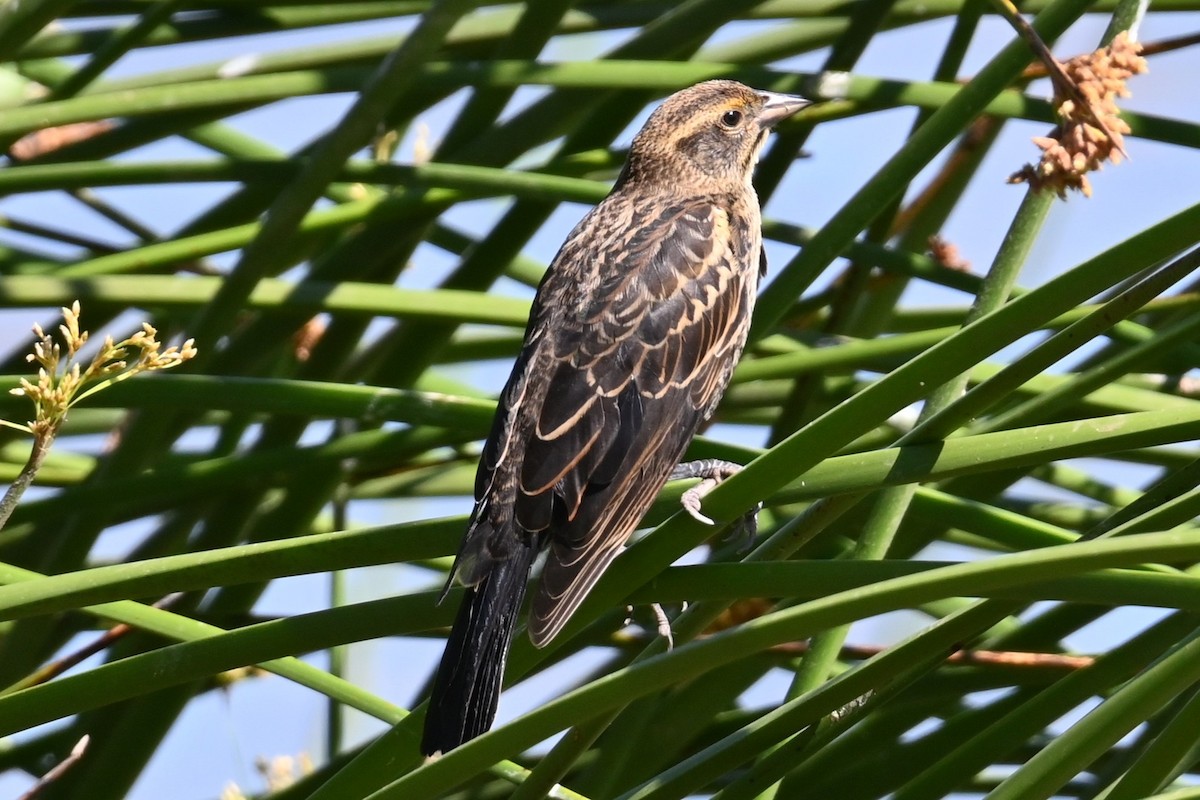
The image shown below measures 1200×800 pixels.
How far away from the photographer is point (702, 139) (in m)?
3.75

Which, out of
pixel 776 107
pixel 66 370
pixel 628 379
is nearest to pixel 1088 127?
pixel 628 379

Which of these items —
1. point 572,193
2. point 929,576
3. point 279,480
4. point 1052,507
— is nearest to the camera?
point 929,576

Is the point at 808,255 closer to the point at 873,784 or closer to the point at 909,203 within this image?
the point at 873,784

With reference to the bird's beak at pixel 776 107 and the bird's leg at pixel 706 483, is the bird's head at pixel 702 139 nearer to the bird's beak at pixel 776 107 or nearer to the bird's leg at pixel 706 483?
the bird's beak at pixel 776 107

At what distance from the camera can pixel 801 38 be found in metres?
3.55

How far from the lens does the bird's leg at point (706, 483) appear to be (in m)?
1.92

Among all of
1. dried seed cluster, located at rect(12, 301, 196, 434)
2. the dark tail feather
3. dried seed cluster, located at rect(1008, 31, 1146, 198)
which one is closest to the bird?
the dark tail feather

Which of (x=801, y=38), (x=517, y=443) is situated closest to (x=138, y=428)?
(x=517, y=443)

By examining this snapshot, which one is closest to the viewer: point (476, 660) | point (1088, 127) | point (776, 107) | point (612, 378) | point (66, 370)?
point (66, 370)

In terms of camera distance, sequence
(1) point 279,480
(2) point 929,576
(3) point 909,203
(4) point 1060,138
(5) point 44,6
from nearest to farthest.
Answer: (2) point 929,576 < (4) point 1060,138 < (5) point 44,6 < (1) point 279,480 < (3) point 909,203

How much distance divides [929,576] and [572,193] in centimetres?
153

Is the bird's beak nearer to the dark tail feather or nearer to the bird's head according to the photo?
the bird's head

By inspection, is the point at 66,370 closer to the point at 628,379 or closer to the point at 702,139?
A: the point at 628,379

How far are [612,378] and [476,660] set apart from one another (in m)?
0.83
